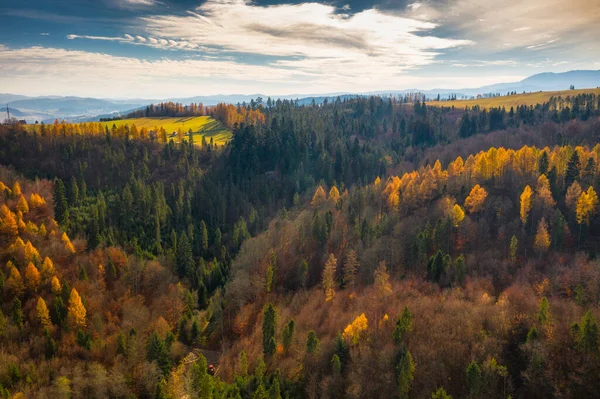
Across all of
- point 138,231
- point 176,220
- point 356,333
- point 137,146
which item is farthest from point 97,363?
point 137,146

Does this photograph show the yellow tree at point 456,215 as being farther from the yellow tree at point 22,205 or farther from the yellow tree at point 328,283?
the yellow tree at point 22,205

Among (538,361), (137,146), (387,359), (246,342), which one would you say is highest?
(137,146)

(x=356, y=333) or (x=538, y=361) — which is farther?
(x=356, y=333)

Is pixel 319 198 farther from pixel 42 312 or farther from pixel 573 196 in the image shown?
pixel 42 312

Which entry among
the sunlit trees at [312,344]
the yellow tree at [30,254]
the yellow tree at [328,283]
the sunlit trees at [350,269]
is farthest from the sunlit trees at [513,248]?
the yellow tree at [30,254]

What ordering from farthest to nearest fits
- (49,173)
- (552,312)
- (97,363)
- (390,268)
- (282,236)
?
(49,173), (282,236), (390,268), (97,363), (552,312)

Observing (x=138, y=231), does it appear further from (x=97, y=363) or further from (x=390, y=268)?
(x=390, y=268)

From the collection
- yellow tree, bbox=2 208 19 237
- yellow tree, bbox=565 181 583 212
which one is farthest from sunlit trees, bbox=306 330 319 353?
yellow tree, bbox=2 208 19 237

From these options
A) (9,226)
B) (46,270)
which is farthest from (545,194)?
(9,226)
